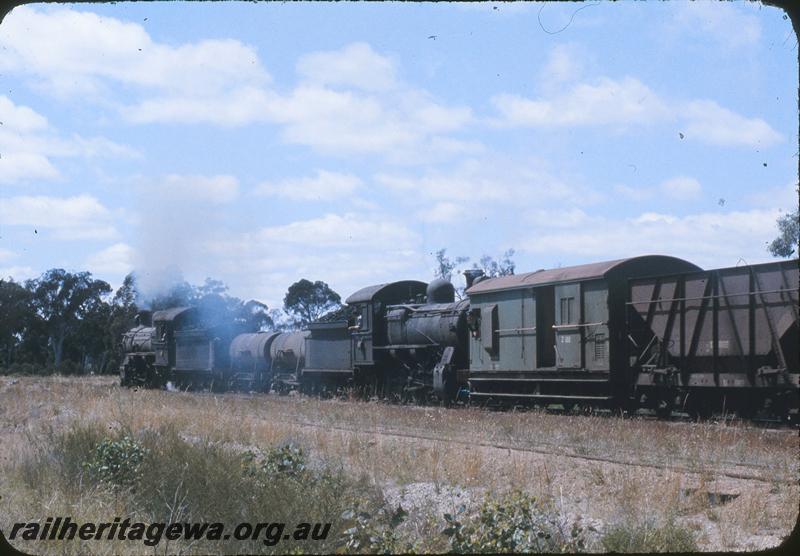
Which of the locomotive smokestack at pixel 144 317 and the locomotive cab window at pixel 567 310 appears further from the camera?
the locomotive smokestack at pixel 144 317

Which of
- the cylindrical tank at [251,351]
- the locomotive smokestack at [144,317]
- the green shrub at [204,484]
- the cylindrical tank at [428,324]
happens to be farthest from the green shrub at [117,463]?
the locomotive smokestack at [144,317]

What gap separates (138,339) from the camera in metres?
40.9

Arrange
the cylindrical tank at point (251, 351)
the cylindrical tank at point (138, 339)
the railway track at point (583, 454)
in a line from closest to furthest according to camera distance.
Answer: the railway track at point (583, 454) < the cylindrical tank at point (251, 351) < the cylindrical tank at point (138, 339)

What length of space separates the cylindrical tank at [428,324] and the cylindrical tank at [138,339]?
56.7 feet

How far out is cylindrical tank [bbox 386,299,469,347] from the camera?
77.0 feet

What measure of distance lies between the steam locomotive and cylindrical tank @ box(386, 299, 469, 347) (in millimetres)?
43

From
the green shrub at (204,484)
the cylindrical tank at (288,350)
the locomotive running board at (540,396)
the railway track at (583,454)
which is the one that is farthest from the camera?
the cylindrical tank at (288,350)

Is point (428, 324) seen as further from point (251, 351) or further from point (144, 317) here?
point (144, 317)

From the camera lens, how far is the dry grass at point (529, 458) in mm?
7980

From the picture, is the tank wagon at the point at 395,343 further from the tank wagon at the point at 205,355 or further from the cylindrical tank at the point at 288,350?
the tank wagon at the point at 205,355

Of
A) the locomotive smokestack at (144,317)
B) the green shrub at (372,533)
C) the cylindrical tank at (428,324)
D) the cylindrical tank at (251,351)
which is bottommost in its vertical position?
the green shrub at (372,533)

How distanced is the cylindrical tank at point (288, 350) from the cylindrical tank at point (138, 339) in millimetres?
8027

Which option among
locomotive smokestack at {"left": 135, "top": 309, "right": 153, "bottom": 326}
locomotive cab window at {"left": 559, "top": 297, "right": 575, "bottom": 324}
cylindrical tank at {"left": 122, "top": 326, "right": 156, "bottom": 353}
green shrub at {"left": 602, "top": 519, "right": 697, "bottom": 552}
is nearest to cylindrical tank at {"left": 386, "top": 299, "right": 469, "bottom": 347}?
locomotive cab window at {"left": 559, "top": 297, "right": 575, "bottom": 324}

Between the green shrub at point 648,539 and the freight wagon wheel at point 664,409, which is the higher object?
the freight wagon wheel at point 664,409
